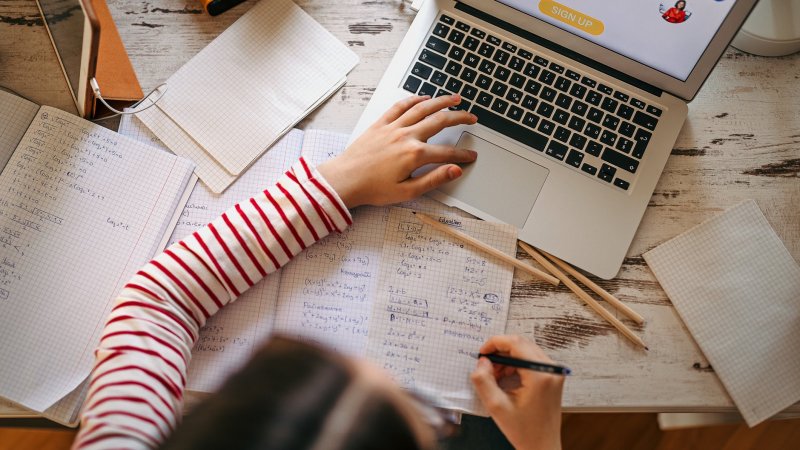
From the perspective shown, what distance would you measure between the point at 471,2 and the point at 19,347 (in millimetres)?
723

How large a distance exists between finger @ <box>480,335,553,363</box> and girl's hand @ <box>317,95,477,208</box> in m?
0.21

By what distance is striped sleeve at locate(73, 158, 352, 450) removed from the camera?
2.16 ft

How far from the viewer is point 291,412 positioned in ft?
1.57

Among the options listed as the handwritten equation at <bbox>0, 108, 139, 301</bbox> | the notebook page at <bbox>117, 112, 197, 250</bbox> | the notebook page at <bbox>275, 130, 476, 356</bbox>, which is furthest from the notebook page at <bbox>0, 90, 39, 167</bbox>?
the notebook page at <bbox>275, 130, 476, 356</bbox>

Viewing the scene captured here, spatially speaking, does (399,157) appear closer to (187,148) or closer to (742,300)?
(187,148)

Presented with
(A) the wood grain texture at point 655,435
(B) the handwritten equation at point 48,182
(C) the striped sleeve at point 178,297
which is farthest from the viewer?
(A) the wood grain texture at point 655,435

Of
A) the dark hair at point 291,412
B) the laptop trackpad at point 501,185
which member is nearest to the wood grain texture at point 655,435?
the laptop trackpad at point 501,185

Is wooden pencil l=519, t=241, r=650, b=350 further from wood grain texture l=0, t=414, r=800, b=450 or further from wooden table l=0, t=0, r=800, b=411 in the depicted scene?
wood grain texture l=0, t=414, r=800, b=450

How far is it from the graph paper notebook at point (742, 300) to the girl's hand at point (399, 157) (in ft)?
0.97

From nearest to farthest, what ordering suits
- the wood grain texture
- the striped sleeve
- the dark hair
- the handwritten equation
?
the dark hair < the striped sleeve < the handwritten equation < the wood grain texture

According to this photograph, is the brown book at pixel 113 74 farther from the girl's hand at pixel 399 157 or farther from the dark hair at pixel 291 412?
the dark hair at pixel 291 412

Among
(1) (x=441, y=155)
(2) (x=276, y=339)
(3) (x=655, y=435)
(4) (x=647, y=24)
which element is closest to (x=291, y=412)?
(2) (x=276, y=339)

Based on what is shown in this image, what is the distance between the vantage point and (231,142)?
83cm

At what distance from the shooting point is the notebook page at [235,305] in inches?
29.3
